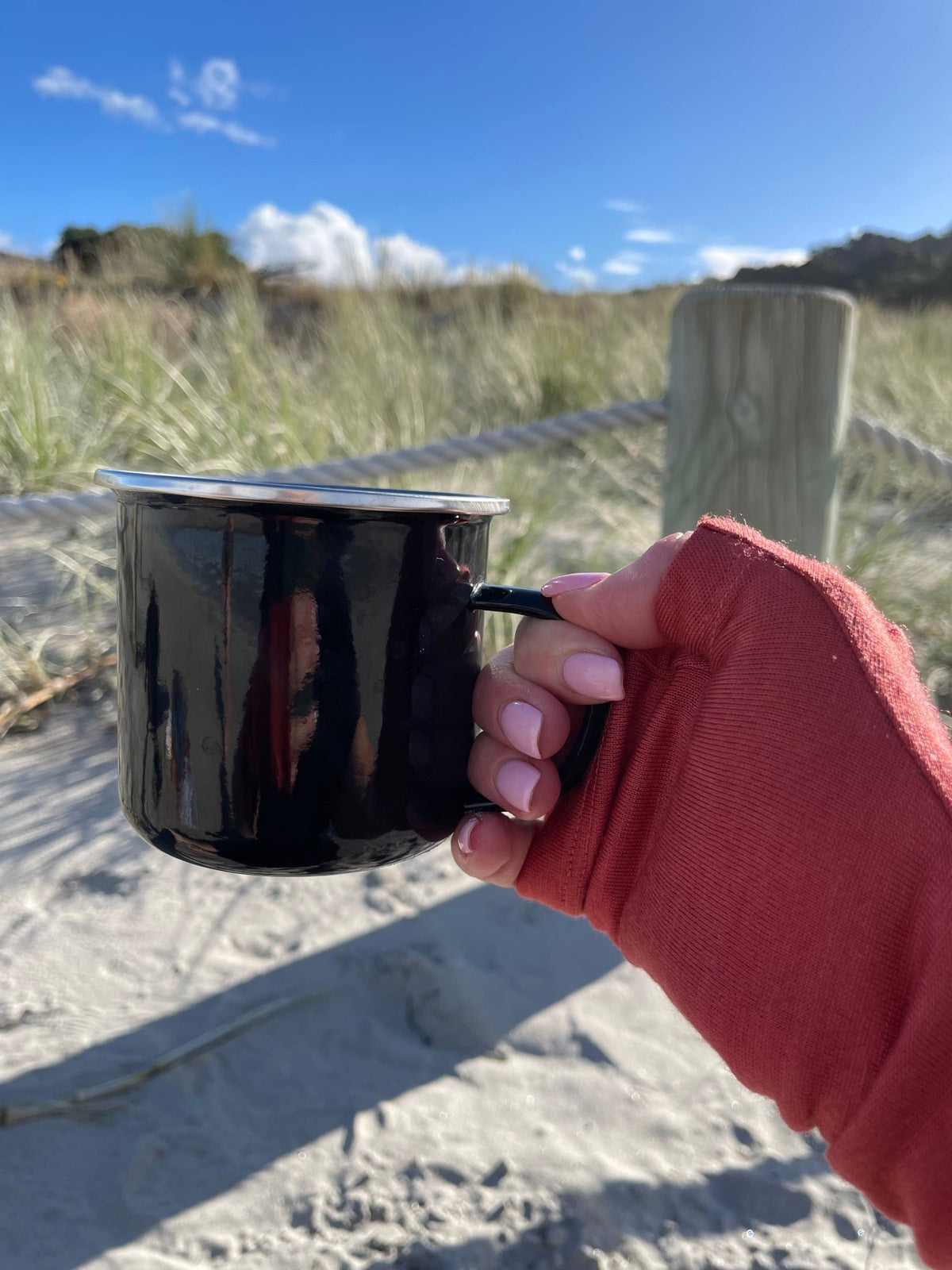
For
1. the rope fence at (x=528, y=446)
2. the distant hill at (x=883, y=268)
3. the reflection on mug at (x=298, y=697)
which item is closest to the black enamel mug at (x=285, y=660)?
the reflection on mug at (x=298, y=697)

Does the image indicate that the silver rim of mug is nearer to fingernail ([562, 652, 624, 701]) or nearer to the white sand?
fingernail ([562, 652, 624, 701])

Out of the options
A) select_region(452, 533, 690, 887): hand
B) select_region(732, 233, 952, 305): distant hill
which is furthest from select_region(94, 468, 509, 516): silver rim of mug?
select_region(732, 233, 952, 305): distant hill

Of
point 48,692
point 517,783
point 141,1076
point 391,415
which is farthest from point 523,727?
point 391,415

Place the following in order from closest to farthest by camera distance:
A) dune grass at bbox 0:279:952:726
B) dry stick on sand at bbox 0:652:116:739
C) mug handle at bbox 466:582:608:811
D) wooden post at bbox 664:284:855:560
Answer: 1. mug handle at bbox 466:582:608:811
2. wooden post at bbox 664:284:855:560
3. dry stick on sand at bbox 0:652:116:739
4. dune grass at bbox 0:279:952:726

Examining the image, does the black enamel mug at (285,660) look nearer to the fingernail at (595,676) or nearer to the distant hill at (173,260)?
the fingernail at (595,676)

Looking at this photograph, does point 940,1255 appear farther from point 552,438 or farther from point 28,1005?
point 552,438

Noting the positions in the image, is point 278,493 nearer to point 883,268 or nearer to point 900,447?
point 900,447

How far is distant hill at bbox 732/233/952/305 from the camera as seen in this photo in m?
23.4

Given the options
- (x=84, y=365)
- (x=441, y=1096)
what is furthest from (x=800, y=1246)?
(x=84, y=365)

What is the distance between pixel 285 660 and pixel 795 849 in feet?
1.59

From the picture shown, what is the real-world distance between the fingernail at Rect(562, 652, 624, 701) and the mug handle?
1.8 inches

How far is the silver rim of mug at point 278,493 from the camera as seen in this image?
64 cm

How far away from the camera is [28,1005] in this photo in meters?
1.52

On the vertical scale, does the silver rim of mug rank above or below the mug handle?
above
